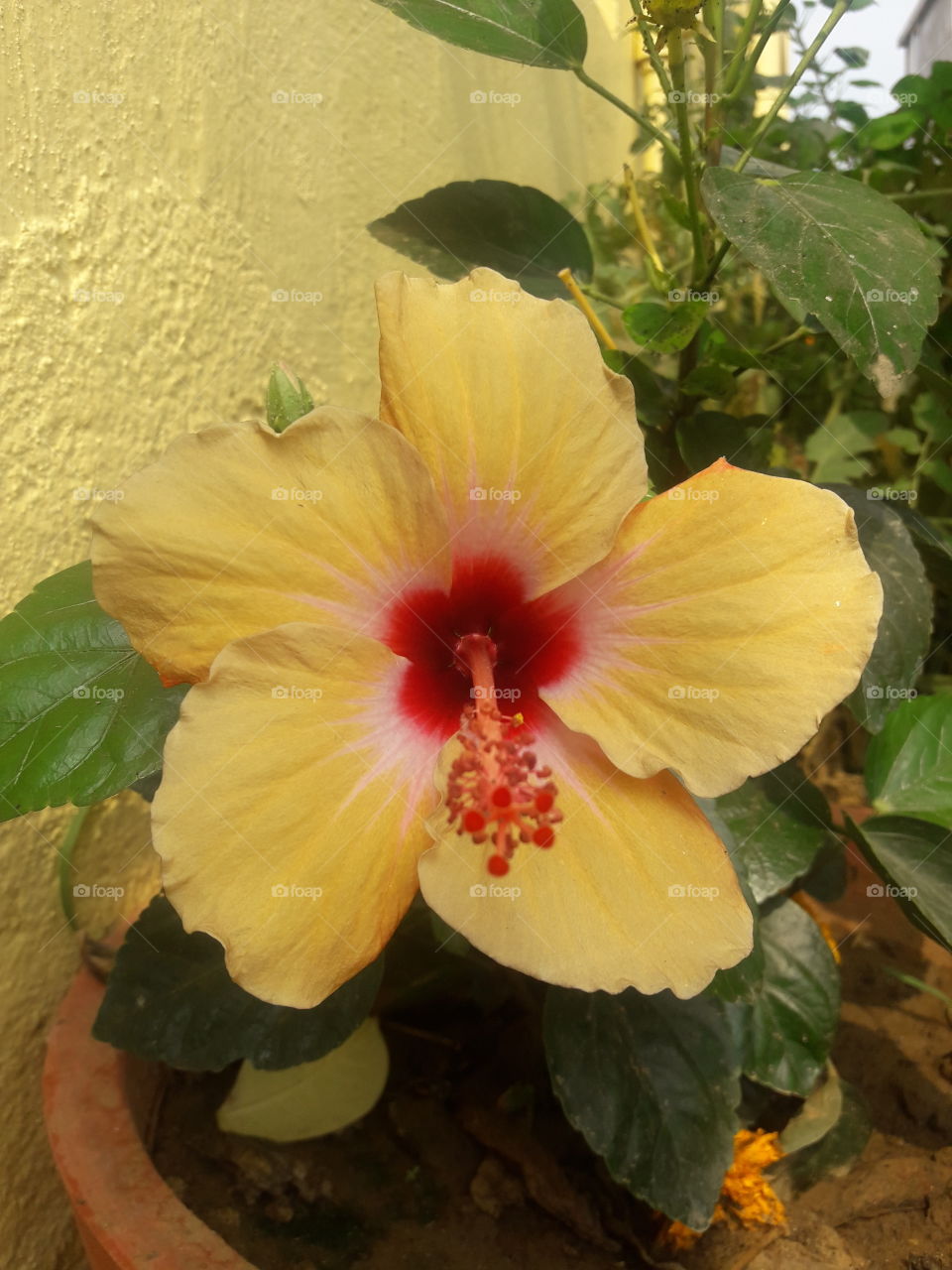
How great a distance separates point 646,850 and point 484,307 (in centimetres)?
36

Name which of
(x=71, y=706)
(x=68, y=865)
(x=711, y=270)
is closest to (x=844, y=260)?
(x=711, y=270)

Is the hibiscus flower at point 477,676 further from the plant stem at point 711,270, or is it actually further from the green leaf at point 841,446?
the green leaf at point 841,446

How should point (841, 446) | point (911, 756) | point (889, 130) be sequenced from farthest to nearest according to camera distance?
point (841, 446) → point (889, 130) → point (911, 756)

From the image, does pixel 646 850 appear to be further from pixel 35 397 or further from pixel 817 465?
pixel 817 465

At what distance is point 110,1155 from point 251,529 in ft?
2.14

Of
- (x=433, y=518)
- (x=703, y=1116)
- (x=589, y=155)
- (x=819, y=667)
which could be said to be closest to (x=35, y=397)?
(x=433, y=518)

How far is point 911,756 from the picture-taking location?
1.05 m

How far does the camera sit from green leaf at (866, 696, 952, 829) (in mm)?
1029

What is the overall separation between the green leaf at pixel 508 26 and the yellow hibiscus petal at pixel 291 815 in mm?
559

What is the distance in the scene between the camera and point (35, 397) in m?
0.95

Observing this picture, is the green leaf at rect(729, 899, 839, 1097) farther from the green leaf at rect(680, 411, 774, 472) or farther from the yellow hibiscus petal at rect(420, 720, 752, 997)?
the green leaf at rect(680, 411, 774, 472)

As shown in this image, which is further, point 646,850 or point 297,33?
point 297,33

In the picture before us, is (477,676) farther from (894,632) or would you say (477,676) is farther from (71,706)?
(894,632)

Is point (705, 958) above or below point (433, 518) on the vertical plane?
below
